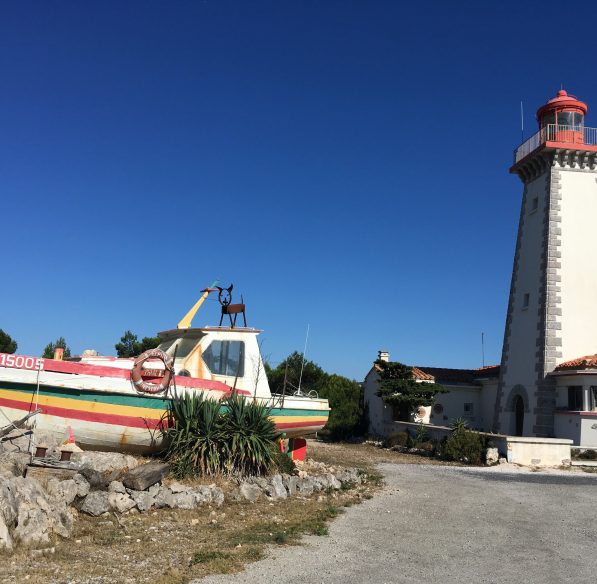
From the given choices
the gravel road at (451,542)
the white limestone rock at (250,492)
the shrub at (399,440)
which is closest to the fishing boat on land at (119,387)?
the white limestone rock at (250,492)

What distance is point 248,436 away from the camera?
11648 mm

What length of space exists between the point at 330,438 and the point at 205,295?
17.7 metres

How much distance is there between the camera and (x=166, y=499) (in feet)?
30.9

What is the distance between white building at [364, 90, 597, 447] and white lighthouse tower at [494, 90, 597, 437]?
1.6 inches

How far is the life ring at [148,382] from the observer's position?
465 inches

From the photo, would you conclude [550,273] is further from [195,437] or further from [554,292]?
[195,437]

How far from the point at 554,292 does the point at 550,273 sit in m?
0.83

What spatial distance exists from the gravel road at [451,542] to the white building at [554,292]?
30.5 ft

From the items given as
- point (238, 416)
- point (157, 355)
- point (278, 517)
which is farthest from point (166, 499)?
point (157, 355)

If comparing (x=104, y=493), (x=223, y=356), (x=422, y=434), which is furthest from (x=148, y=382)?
(x=422, y=434)

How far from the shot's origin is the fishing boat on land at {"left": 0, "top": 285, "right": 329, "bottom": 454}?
11.2 metres

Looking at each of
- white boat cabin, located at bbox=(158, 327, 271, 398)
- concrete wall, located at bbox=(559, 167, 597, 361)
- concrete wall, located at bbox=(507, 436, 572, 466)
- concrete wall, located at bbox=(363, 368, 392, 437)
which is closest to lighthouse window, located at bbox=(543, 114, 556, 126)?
concrete wall, located at bbox=(559, 167, 597, 361)

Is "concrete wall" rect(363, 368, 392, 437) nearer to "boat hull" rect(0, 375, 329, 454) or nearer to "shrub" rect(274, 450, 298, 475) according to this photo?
"shrub" rect(274, 450, 298, 475)

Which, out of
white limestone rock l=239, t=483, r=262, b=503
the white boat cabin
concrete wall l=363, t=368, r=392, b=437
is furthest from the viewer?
concrete wall l=363, t=368, r=392, b=437
